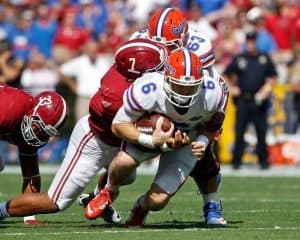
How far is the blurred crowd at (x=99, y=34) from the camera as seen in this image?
16.2 meters

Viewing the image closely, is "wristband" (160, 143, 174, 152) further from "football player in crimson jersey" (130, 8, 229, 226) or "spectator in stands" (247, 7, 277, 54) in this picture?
"spectator in stands" (247, 7, 277, 54)

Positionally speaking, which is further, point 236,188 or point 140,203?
point 236,188

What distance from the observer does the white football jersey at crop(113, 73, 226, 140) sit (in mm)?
→ 7016

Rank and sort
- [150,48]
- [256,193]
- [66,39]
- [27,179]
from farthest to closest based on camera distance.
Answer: [66,39] < [256,193] < [27,179] < [150,48]

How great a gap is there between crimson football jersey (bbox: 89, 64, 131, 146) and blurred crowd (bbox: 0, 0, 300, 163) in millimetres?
7393

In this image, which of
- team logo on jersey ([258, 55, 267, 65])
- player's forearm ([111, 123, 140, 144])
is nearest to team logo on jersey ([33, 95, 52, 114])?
player's forearm ([111, 123, 140, 144])

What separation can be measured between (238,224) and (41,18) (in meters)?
11.0

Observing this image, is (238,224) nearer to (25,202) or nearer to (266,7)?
(25,202)

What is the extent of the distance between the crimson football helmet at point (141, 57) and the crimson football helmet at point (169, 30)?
11.8 inches

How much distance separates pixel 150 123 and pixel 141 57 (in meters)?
0.55

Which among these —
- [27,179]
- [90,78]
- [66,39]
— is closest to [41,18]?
[66,39]

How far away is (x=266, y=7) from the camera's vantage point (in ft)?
59.9

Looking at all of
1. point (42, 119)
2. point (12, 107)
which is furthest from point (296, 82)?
point (12, 107)

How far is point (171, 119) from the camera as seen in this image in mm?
7156
